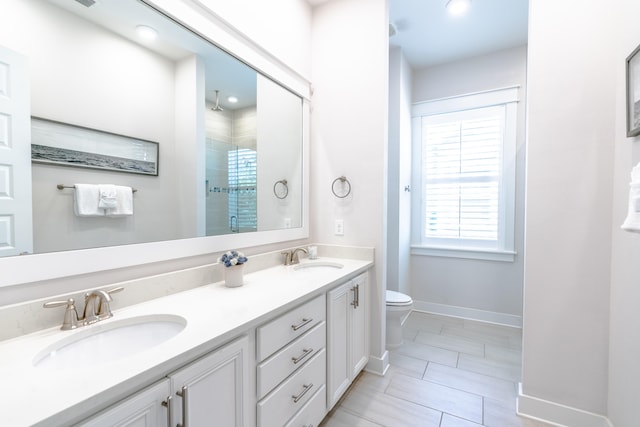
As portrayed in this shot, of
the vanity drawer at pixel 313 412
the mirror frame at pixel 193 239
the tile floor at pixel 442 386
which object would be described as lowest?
the tile floor at pixel 442 386

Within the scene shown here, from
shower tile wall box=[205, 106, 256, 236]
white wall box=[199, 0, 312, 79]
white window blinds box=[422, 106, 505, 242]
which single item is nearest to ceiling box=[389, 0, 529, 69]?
white window blinds box=[422, 106, 505, 242]

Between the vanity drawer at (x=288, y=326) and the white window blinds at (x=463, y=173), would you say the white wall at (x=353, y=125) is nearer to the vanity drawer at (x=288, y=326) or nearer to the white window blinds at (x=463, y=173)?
the vanity drawer at (x=288, y=326)

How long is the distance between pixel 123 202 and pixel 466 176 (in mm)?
3245

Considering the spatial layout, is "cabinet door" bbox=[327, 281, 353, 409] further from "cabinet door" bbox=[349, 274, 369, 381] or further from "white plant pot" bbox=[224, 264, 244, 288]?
"white plant pot" bbox=[224, 264, 244, 288]

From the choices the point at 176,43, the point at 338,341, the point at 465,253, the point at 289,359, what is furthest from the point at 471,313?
the point at 176,43

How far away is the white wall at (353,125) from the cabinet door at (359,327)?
11cm

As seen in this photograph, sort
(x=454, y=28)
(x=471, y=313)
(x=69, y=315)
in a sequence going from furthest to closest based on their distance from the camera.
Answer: (x=471, y=313)
(x=454, y=28)
(x=69, y=315)

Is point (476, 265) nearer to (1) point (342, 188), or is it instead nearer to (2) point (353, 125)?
(1) point (342, 188)

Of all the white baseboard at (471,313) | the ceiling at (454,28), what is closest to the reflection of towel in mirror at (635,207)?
the ceiling at (454,28)

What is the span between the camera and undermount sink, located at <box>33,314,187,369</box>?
895 millimetres

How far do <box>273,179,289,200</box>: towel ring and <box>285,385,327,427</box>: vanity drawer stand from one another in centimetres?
131

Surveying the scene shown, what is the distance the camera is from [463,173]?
129 inches

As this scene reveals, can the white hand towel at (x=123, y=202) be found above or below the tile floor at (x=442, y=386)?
above

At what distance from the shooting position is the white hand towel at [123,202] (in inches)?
47.8
